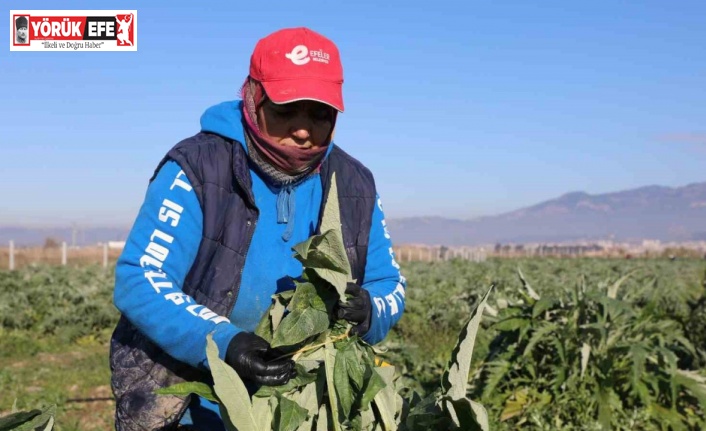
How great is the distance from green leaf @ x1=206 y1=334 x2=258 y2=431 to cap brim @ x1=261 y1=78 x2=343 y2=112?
782mm

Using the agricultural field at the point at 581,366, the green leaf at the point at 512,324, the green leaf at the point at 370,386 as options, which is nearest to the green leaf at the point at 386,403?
the green leaf at the point at 370,386

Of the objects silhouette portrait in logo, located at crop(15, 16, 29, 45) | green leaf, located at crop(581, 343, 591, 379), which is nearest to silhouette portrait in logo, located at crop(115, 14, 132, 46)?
silhouette portrait in logo, located at crop(15, 16, 29, 45)

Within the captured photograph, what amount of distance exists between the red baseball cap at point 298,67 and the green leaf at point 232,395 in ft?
2.66

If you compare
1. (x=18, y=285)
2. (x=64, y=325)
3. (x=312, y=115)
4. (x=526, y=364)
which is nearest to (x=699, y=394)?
(x=526, y=364)

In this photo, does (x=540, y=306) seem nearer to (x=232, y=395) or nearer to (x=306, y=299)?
(x=306, y=299)

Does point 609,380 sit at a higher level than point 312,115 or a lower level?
lower

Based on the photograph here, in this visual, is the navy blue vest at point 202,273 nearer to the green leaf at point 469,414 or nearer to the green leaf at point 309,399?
the green leaf at point 309,399

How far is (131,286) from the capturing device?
7.73ft

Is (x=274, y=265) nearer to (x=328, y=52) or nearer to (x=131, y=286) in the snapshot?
(x=131, y=286)

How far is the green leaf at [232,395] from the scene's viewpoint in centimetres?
202

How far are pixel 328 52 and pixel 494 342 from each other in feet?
12.3

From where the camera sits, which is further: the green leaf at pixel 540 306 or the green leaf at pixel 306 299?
the green leaf at pixel 540 306

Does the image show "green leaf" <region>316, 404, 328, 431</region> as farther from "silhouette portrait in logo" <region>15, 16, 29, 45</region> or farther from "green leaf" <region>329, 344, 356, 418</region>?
"silhouette portrait in logo" <region>15, 16, 29, 45</region>

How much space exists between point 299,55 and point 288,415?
1.07 m
